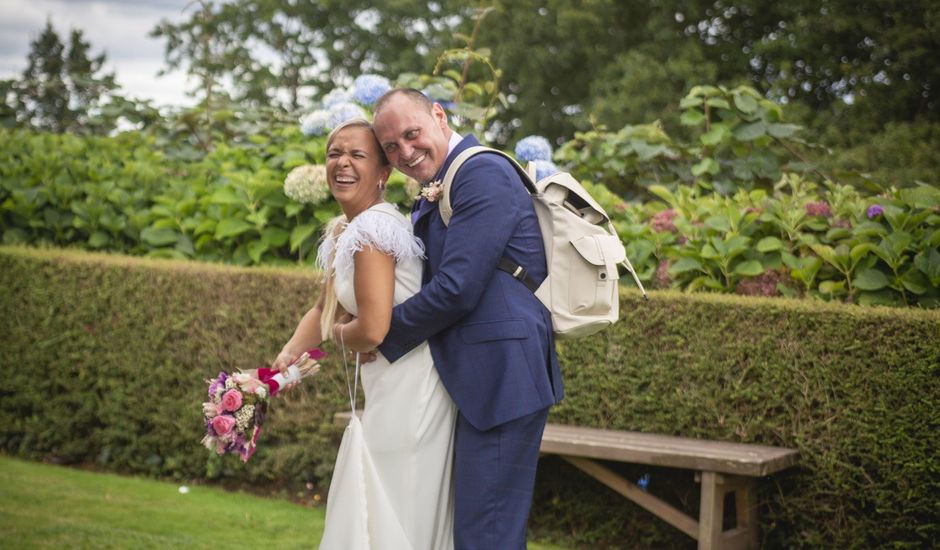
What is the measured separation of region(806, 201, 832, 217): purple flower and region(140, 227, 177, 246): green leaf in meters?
4.33

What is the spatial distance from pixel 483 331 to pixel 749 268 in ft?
9.53

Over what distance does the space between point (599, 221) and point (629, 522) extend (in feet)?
8.38

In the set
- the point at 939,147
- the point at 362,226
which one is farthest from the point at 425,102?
the point at 939,147

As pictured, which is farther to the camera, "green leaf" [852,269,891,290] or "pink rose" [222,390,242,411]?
"green leaf" [852,269,891,290]

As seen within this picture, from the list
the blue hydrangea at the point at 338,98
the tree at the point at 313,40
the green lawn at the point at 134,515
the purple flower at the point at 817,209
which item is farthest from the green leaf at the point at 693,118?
the tree at the point at 313,40

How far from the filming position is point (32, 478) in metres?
5.93

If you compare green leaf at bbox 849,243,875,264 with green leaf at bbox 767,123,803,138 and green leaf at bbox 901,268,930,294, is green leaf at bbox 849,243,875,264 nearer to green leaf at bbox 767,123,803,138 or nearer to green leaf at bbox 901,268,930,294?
green leaf at bbox 901,268,930,294

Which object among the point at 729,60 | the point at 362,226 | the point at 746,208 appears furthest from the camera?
the point at 729,60

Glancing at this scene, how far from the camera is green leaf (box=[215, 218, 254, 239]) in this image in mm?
6594

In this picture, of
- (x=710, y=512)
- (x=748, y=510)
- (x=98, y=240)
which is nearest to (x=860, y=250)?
(x=748, y=510)

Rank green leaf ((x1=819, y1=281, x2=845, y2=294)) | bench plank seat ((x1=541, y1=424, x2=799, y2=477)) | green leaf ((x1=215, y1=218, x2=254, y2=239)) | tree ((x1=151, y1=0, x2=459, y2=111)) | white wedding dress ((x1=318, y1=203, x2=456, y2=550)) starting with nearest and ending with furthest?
1. white wedding dress ((x1=318, y1=203, x2=456, y2=550))
2. bench plank seat ((x1=541, y1=424, x2=799, y2=477))
3. green leaf ((x1=819, y1=281, x2=845, y2=294))
4. green leaf ((x1=215, y1=218, x2=254, y2=239))
5. tree ((x1=151, y1=0, x2=459, y2=111))

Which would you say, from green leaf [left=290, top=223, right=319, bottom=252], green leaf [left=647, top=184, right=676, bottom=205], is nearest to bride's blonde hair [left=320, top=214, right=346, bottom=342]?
green leaf [left=290, top=223, right=319, bottom=252]

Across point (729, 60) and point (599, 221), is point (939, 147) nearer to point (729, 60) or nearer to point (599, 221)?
point (729, 60)

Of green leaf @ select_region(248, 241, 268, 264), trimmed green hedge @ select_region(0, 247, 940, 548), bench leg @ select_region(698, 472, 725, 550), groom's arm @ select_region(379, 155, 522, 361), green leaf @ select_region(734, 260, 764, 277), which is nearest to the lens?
groom's arm @ select_region(379, 155, 522, 361)
